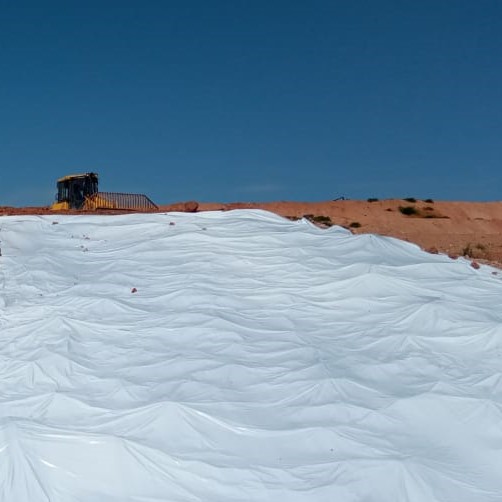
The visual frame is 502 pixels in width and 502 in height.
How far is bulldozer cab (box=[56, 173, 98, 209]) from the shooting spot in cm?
2608

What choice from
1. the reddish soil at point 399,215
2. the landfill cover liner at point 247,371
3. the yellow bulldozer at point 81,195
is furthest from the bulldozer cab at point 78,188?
the landfill cover liner at point 247,371

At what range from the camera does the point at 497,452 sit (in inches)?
274

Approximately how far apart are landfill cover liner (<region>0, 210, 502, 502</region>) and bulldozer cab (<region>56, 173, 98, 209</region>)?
39.1ft

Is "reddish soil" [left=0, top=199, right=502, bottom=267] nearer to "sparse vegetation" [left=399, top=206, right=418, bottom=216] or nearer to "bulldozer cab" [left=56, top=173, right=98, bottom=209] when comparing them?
"sparse vegetation" [left=399, top=206, right=418, bottom=216]

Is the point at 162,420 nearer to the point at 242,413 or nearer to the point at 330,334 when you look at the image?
the point at 242,413

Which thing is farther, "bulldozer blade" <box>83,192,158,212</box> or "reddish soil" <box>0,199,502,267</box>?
"reddish soil" <box>0,199,502,267</box>

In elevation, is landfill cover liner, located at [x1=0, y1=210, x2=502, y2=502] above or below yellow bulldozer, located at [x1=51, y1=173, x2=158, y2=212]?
below

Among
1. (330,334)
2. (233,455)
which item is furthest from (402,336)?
(233,455)

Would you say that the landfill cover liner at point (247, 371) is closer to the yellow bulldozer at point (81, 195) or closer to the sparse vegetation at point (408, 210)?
the yellow bulldozer at point (81, 195)

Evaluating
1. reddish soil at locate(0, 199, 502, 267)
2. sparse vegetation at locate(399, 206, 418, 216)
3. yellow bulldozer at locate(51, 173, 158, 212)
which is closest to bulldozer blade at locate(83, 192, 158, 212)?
yellow bulldozer at locate(51, 173, 158, 212)

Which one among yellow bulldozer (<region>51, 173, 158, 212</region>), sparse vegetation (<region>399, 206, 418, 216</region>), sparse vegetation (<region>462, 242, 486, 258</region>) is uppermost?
sparse vegetation (<region>399, 206, 418, 216</region>)

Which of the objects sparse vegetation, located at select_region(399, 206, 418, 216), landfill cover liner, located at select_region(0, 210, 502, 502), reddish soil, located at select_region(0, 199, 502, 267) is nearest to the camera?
landfill cover liner, located at select_region(0, 210, 502, 502)

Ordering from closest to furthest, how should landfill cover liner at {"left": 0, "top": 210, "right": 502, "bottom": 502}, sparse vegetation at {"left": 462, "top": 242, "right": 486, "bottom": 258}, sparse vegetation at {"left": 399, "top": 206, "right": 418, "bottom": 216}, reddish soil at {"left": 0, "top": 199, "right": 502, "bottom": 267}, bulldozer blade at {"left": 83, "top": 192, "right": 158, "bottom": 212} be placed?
landfill cover liner at {"left": 0, "top": 210, "right": 502, "bottom": 502} → sparse vegetation at {"left": 462, "top": 242, "right": 486, "bottom": 258} → bulldozer blade at {"left": 83, "top": 192, "right": 158, "bottom": 212} → reddish soil at {"left": 0, "top": 199, "right": 502, "bottom": 267} → sparse vegetation at {"left": 399, "top": 206, "right": 418, "bottom": 216}

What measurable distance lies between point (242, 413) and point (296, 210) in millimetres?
29254
